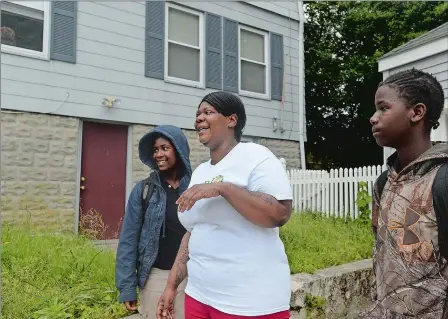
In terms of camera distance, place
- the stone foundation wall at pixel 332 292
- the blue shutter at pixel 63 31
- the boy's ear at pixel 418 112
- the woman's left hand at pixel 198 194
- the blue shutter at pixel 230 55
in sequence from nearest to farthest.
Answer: the boy's ear at pixel 418 112 → the woman's left hand at pixel 198 194 → the stone foundation wall at pixel 332 292 → the blue shutter at pixel 63 31 → the blue shutter at pixel 230 55

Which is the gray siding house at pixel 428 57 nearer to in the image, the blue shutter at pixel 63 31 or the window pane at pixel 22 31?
the blue shutter at pixel 63 31

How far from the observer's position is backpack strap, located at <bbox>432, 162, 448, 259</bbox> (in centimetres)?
138

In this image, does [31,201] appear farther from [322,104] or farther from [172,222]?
[322,104]

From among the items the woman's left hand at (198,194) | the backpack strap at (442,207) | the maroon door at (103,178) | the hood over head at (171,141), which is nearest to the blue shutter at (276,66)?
the maroon door at (103,178)

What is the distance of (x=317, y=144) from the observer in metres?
18.6

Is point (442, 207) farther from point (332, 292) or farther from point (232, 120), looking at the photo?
point (332, 292)

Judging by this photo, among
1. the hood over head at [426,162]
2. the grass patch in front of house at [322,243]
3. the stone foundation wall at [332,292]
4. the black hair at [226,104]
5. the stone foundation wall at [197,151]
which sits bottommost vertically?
the stone foundation wall at [332,292]

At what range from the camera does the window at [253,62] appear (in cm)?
1040

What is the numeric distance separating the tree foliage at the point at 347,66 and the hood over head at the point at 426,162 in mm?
16078

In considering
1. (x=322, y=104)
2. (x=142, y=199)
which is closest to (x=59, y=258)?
(x=142, y=199)

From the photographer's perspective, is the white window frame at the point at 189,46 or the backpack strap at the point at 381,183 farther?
the white window frame at the point at 189,46

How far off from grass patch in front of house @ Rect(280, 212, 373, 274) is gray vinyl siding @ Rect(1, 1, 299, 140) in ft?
11.7

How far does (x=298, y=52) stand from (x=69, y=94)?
6051 mm

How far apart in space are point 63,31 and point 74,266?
15.8 feet
